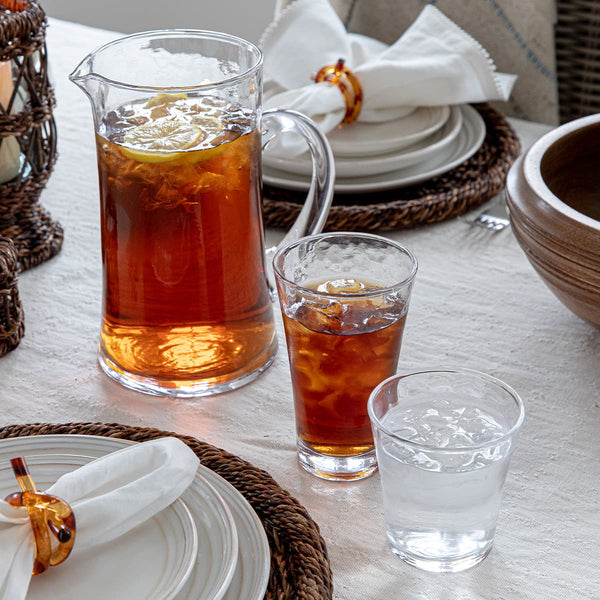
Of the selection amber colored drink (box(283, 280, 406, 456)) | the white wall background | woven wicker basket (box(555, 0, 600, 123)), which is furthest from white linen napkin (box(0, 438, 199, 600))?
the white wall background

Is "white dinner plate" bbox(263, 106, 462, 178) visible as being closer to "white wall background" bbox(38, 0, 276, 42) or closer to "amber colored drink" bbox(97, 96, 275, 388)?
"amber colored drink" bbox(97, 96, 275, 388)

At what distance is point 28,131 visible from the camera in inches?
33.5

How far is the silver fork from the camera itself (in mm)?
971

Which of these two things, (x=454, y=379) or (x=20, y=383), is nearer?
(x=454, y=379)

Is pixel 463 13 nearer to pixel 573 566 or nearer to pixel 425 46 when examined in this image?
pixel 425 46

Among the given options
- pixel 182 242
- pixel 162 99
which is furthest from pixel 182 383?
pixel 162 99

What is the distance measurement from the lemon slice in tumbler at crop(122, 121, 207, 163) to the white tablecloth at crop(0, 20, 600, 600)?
0.19 metres

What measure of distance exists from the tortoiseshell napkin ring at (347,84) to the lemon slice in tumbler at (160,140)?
0.38 metres

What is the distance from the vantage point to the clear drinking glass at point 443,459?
1.71 ft

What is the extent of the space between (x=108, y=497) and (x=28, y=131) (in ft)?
1.48

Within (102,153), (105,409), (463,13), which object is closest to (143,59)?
(102,153)

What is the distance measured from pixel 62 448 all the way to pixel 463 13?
98 cm

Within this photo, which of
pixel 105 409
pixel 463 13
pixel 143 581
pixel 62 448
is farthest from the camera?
pixel 463 13

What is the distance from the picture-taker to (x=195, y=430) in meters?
0.69
